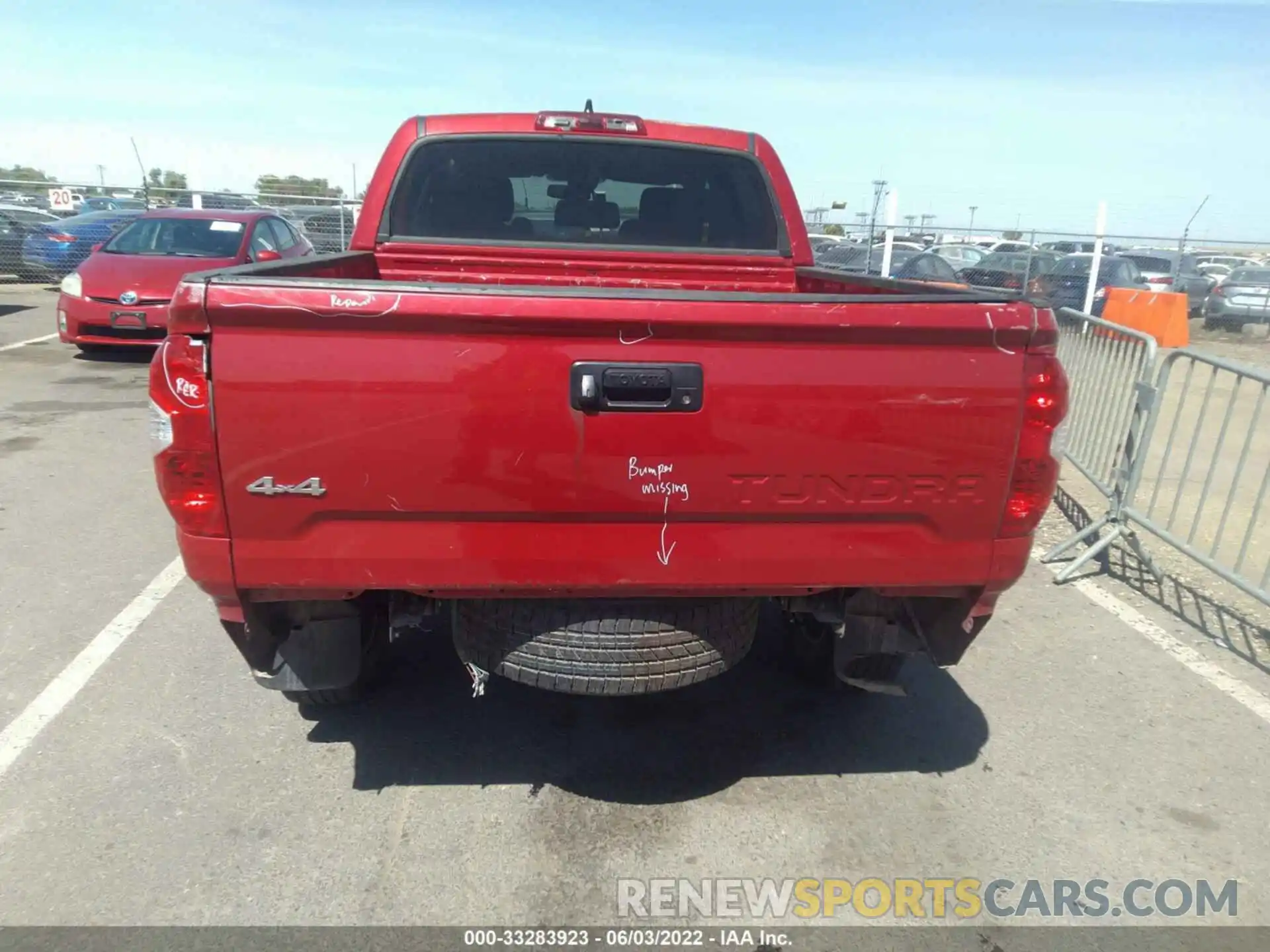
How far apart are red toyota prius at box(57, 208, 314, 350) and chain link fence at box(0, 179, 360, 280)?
6.68 ft

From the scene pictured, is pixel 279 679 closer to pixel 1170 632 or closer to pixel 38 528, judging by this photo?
pixel 38 528

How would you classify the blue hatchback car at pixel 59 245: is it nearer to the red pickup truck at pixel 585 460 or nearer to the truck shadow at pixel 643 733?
the truck shadow at pixel 643 733

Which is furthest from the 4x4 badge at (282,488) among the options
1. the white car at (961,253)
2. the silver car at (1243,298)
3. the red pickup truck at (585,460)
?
the silver car at (1243,298)

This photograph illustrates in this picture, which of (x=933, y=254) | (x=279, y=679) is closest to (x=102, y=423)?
(x=279, y=679)

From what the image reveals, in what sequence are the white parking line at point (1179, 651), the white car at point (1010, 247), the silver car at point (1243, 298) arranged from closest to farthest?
the white parking line at point (1179, 651) < the silver car at point (1243, 298) < the white car at point (1010, 247)

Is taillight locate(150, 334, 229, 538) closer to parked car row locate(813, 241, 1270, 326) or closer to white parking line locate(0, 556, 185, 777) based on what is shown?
white parking line locate(0, 556, 185, 777)

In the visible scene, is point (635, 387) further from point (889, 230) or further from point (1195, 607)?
point (889, 230)

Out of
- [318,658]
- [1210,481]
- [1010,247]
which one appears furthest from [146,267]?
[1010,247]

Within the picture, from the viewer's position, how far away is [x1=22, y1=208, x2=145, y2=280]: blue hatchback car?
1723cm

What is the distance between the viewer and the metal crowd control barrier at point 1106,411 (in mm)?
5332

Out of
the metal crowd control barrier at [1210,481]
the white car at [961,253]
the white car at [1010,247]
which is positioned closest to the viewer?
the metal crowd control barrier at [1210,481]

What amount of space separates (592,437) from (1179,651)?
11.5 feet

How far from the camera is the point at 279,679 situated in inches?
114

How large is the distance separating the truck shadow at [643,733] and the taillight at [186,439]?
1264mm
